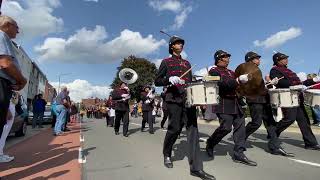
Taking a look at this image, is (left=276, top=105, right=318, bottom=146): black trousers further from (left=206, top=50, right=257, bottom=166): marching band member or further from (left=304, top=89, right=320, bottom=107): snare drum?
(left=206, top=50, right=257, bottom=166): marching band member

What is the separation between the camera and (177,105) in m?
6.80

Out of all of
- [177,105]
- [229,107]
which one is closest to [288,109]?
[229,107]

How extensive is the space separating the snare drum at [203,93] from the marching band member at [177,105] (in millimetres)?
274

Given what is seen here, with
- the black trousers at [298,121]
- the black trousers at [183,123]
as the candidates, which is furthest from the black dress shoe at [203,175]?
the black trousers at [298,121]

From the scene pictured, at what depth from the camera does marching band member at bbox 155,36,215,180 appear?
6.36m

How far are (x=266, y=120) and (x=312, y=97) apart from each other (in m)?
1.17

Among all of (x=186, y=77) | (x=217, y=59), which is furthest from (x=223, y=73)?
(x=186, y=77)

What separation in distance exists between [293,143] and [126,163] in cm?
508

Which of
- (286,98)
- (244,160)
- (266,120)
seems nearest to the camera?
(244,160)

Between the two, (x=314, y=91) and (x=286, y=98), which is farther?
(x=314, y=91)

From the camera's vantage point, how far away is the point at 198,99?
6.32 m

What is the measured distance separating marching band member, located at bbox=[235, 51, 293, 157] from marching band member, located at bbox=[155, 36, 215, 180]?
4.09ft

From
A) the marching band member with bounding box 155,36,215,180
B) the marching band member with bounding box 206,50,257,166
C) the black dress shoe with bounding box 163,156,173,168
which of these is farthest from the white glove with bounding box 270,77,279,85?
the black dress shoe with bounding box 163,156,173,168

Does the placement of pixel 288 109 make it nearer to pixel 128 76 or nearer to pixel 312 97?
pixel 312 97
